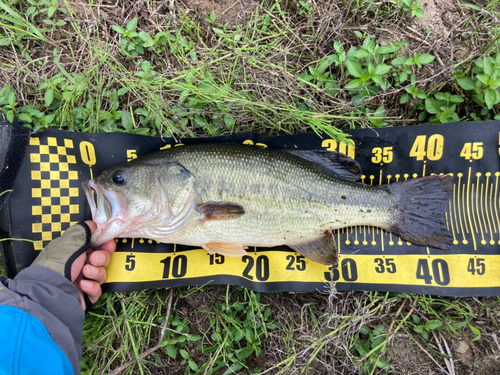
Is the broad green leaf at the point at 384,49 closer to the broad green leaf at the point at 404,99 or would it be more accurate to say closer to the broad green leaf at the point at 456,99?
the broad green leaf at the point at 404,99

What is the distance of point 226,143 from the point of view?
2.85m

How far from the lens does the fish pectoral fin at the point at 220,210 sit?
2.58 m

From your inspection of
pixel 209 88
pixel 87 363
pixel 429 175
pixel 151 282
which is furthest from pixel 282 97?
pixel 87 363

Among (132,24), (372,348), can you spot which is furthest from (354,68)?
(372,348)

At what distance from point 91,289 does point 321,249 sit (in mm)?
2157

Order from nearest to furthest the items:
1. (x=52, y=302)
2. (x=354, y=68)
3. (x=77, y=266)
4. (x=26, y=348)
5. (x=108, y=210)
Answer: (x=26, y=348) < (x=52, y=302) < (x=108, y=210) < (x=77, y=266) < (x=354, y=68)

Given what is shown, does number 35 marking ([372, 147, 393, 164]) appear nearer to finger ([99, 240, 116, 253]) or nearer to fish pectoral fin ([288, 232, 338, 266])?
fish pectoral fin ([288, 232, 338, 266])

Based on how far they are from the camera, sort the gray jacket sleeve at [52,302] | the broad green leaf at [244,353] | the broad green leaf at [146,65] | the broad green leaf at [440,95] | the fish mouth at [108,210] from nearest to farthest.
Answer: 1. the gray jacket sleeve at [52,302]
2. the fish mouth at [108,210]
3. the broad green leaf at [244,353]
4. the broad green leaf at [440,95]
5. the broad green leaf at [146,65]

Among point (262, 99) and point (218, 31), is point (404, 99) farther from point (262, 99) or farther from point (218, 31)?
point (218, 31)

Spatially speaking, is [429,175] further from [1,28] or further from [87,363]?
[1,28]

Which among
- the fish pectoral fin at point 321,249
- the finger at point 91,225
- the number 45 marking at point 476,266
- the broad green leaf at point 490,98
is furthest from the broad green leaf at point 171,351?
the broad green leaf at point 490,98

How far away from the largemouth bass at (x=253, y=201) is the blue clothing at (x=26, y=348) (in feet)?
2.52

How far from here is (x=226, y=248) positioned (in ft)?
9.06

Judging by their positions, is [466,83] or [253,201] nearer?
[253,201]
